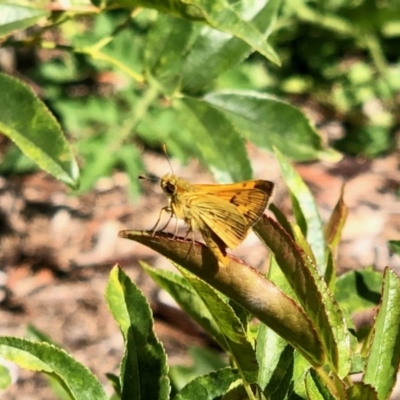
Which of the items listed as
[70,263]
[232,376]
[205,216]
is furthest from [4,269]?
[232,376]

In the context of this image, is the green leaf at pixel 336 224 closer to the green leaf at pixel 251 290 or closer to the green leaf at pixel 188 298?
the green leaf at pixel 188 298

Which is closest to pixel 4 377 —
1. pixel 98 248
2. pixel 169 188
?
pixel 169 188

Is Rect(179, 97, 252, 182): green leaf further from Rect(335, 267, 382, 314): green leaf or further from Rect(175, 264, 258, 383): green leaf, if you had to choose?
Rect(175, 264, 258, 383): green leaf

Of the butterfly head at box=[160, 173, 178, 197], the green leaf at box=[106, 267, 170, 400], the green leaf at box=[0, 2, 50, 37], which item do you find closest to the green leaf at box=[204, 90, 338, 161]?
the butterfly head at box=[160, 173, 178, 197]

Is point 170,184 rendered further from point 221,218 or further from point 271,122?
point 271,122

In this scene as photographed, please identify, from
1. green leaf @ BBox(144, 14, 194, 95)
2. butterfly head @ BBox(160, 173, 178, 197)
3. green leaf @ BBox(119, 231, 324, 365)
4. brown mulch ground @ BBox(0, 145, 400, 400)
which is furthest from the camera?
brown mulch ground @ BBox(0, 145, 400, 400)

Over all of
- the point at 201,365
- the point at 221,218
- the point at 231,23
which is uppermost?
the point at 231,23
